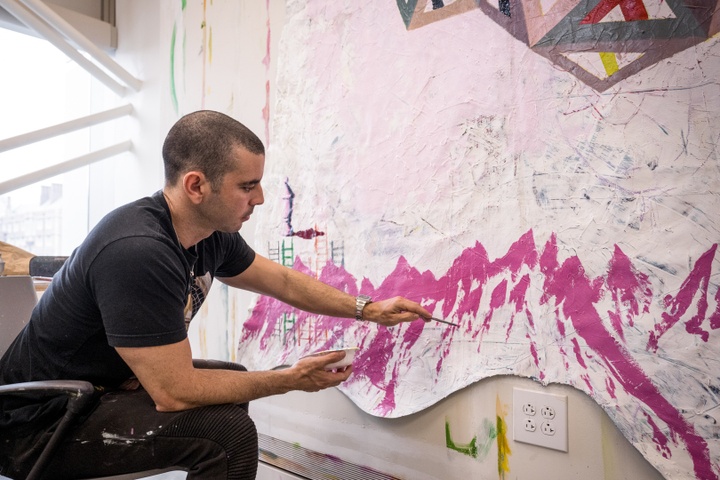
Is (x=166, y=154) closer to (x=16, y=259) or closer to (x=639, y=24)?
(x=16, y=259)

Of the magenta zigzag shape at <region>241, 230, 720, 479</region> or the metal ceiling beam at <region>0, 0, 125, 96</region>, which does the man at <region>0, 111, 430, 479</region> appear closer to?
the magenta zigzag shape at <region>241, 230, 720, 479</region>

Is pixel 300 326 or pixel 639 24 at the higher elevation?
pixel 639 24

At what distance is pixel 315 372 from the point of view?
3.76 feet

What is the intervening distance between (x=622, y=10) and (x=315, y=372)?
907 millimetres

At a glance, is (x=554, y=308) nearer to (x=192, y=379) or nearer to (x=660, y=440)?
(x=660, y=440)

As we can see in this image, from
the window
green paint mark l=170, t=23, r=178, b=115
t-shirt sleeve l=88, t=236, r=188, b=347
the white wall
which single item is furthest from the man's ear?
the window

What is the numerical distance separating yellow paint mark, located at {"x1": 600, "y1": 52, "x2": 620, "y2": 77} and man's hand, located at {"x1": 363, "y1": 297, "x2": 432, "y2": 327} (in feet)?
2.03

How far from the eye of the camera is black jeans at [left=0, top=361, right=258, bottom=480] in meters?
1.02

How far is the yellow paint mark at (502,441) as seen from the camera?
118cm

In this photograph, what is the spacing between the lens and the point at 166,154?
1220 millimetres

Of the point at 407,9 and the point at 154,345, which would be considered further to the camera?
the point at 407,9

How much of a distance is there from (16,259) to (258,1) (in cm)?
108

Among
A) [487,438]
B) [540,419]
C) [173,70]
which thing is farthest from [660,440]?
[173,70]

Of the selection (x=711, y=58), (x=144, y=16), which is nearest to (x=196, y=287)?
(x=711, y=58)
